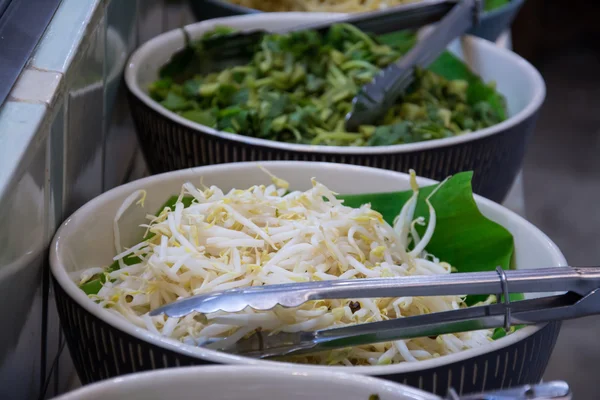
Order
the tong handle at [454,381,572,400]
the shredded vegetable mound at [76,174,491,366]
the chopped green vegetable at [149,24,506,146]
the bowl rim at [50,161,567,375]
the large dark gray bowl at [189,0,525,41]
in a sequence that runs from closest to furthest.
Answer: the tong handle at [454,381,572,400] → the bowl rim at [50,161,567,375] → the shredded vegetable mound at [76,174,491,366] → the chopped green vegetable at [149,24,506,146] → the large dark gray bowl at [189,0,525,41]

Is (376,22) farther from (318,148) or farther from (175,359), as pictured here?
(175,359)

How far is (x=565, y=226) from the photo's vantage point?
291 centimetres

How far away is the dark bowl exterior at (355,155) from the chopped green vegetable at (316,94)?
0.08 meters

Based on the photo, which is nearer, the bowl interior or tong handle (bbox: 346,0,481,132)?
tong handle (bbox: 346,0,481,132)

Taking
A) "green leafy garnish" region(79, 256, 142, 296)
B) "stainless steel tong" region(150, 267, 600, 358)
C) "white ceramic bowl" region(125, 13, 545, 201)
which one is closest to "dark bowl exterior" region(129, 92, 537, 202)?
"white ceramic bowl" region(125, 13, 545, 201)

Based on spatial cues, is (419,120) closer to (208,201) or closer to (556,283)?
(208,201)

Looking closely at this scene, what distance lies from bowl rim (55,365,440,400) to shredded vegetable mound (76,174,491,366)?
0.15 meters

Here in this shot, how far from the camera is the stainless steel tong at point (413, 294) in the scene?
64 centimetres

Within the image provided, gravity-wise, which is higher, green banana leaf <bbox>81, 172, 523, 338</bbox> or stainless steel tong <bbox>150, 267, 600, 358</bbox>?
stainless steel tong <bbox>150, 267, 600, 358</bbox>

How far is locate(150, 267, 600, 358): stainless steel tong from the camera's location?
64 centimetres

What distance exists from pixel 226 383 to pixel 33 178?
262 millimetres

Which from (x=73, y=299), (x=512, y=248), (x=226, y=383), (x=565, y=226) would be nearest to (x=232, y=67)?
(x=512, y=248)

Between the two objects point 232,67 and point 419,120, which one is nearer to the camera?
point 419,120

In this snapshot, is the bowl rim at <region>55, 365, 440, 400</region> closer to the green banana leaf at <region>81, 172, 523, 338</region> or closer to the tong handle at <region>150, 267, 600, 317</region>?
the tong handle at <region>150, 267, 600, 317</region>
